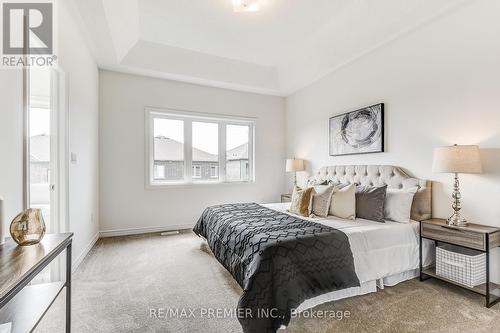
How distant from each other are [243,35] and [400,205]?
9.87 ft

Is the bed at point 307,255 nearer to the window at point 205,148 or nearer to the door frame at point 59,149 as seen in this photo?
the door frame at point 59,149

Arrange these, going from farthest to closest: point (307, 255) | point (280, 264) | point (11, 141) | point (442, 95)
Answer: point (442, 95) → point (307, 255) → point (280, 264) → point (11, 141)

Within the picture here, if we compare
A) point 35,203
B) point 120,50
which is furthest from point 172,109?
point 35,203

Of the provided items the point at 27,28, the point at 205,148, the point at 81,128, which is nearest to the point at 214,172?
the point at 205,148

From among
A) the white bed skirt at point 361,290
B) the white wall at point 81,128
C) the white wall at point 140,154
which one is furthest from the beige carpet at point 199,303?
the white wall at point 140,154

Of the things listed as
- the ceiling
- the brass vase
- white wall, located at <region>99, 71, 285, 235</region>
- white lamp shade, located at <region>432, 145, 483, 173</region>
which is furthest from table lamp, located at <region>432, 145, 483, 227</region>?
white wall, located at <region>99, 71, 285, 235</region>

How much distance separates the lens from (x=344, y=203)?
2.70m

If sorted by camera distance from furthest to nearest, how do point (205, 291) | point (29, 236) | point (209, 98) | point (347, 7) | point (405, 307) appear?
point (209, 98) → point (347, 7) → point (205, 291) → point (405, 307) → point (29, 236)

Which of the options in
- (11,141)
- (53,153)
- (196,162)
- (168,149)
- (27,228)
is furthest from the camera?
(196,162)

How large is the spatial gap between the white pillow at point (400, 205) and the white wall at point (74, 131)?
10.6 ft

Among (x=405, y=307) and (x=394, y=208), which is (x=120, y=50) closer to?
(x=394, y=208)

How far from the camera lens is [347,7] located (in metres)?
2.88

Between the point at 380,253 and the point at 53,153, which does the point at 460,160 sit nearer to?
the point at 380,253

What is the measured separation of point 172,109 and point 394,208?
367cm
